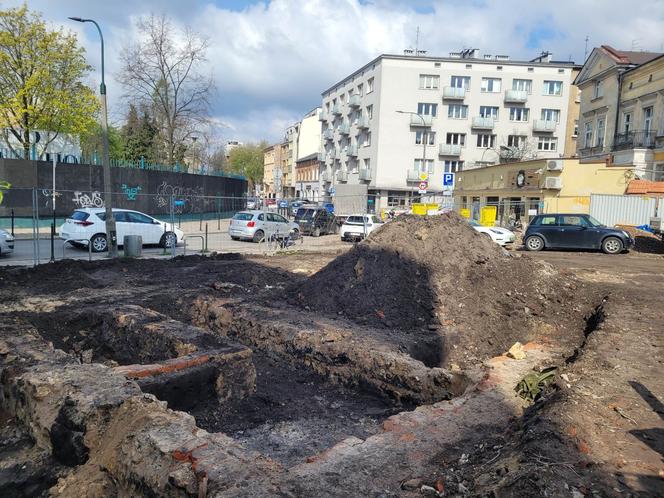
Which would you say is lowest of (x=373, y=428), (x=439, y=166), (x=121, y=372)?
(x=373, y=428)

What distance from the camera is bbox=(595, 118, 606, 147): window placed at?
3938 centimetres

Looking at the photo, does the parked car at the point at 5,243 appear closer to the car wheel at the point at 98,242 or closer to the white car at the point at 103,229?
the white car at the point at 103,229

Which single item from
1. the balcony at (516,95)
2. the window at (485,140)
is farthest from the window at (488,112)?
the window at (485,140)

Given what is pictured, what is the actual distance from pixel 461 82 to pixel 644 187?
108 ft

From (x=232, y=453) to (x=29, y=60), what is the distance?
34.6m

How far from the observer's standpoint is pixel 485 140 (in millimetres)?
57812

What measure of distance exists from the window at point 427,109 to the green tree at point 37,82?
3591 cm

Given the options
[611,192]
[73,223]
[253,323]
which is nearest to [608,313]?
[253,323]

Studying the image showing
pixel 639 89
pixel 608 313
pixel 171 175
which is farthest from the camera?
pixel 639 89

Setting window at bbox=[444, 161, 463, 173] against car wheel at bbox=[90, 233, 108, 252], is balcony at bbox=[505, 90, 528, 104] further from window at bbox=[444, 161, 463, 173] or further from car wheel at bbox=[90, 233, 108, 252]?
car wheel at bbox=[90, 233, 108, 252]

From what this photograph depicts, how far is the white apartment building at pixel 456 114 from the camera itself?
183ft

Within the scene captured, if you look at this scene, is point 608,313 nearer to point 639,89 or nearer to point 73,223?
point 73,223

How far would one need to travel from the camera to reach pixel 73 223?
17125mm

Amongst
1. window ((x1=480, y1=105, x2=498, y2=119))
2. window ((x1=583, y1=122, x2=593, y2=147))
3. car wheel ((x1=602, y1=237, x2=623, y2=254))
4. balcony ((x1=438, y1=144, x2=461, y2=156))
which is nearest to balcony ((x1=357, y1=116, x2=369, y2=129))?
balcony ((x1=438, y1=144, x2=461, y2=156))
